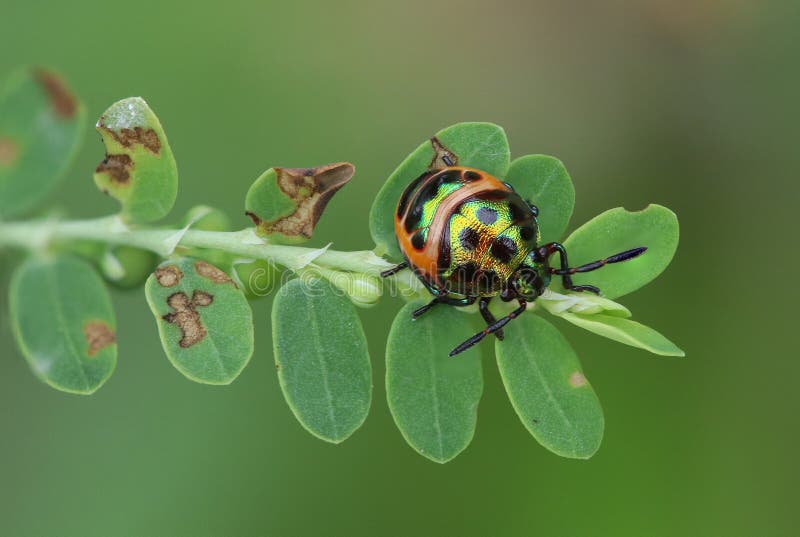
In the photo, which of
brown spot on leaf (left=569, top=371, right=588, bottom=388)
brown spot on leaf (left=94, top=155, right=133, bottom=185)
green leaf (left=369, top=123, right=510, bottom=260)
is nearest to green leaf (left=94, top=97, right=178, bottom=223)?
brown spot on leaf (left=94, top=155, right=133, bottom=185)

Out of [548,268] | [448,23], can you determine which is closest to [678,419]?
[548,268]

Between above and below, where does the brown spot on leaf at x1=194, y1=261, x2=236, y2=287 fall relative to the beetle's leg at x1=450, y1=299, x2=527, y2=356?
above

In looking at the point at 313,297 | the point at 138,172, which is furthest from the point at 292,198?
the point at 138,172

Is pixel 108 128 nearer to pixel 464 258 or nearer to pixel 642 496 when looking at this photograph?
pixel 464 258

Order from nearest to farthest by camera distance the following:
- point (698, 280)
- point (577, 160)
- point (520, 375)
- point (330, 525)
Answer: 1. point (520, 375)
2. point (330, 525)
3. point (698, 280)
4. point (577, 160)

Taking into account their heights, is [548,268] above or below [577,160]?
above

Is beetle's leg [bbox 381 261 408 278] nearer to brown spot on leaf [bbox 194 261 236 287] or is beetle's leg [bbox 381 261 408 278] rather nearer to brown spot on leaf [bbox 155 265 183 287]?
brown spot on leaf [bbox 194 261 236 287]
